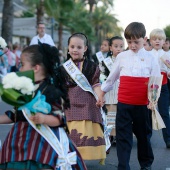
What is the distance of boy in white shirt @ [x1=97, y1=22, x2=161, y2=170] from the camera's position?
5355 mm

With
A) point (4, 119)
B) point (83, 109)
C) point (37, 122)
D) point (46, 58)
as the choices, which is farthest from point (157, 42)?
point (37, 122)

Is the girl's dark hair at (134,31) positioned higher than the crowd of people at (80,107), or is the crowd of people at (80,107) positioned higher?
the girl's dark hair at (134,31)

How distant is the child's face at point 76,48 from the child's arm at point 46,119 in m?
2.18

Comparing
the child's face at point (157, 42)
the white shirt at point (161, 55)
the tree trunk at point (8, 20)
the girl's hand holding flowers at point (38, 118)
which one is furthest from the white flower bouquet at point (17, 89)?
the tree trunk at point (8, 20)

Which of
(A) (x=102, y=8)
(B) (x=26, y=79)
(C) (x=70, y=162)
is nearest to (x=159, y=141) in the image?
(C) (x=70, y=162)

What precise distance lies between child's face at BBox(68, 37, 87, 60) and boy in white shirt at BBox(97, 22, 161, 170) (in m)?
0.56

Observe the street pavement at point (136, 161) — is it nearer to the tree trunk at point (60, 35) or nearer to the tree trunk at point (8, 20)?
the tree trunk at point (8, 20)

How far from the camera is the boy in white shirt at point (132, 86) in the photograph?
5.36 m

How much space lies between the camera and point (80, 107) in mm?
5883

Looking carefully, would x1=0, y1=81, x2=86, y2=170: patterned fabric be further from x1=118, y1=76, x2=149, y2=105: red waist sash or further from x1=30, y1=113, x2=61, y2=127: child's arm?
x1=118, y1=76, x2=149, y2=105: red waist sash

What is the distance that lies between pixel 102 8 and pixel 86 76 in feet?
196

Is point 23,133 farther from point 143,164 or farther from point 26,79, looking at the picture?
point 143,164

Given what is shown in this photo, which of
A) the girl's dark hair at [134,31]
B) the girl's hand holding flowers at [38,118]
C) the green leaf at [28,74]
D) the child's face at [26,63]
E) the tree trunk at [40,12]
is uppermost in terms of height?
the tree trunk at [40,12]

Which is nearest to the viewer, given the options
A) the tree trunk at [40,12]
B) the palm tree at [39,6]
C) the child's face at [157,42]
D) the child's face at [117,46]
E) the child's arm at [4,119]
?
the child's arm at [4,119]
